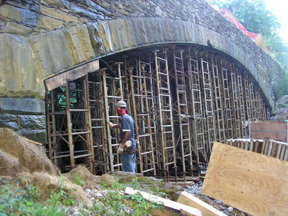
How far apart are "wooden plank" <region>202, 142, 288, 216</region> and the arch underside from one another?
8.31 feet

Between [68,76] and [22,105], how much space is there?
108cm

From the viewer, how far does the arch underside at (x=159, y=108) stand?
628 centimetres

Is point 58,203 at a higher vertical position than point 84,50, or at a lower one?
lower

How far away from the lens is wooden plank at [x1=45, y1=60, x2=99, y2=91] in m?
4.07

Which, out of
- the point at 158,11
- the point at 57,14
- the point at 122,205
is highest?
the point at 158,11

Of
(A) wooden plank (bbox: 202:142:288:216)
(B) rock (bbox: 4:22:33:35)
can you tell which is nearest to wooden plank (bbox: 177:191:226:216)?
(A) wooden plank (bbox: 202:142:288:216)

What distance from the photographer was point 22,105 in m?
3.56

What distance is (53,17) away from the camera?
424 cm

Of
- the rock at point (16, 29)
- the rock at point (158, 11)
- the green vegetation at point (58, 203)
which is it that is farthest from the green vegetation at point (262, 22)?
the green vegetation at point (58, 203)

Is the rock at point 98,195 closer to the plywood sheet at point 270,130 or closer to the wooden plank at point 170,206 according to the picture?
the wooden plank at point 170,206

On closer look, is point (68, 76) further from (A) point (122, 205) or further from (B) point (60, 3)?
(A) point (122, 205)

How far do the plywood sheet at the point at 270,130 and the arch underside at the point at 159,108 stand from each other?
185 cm

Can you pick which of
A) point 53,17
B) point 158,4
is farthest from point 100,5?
point 158,4

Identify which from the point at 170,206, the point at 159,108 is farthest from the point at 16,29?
the point at 159,108
